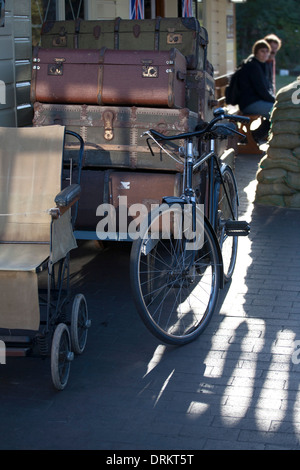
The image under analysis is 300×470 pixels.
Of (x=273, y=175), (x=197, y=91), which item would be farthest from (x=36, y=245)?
(x=273, y=175)

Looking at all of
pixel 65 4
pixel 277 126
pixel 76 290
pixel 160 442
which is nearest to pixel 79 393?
pixel 160 442

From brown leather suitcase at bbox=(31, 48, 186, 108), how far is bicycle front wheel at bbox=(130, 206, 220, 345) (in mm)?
983

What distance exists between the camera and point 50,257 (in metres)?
4.09

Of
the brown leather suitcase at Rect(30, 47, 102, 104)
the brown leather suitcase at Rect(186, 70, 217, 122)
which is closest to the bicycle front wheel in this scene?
the brown leather suitcase at Rect(30, 47, 102, 104)

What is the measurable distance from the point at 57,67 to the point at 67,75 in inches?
3.5

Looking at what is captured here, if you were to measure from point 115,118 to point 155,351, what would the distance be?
177 cm

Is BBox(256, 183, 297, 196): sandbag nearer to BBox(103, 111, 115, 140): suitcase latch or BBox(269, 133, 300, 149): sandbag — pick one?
BBox(269, 133, 300, 149): sandbag

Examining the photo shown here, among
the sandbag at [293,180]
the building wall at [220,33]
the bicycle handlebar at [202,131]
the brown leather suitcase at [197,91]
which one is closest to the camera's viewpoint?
the bicycle handlebar at [202,131]

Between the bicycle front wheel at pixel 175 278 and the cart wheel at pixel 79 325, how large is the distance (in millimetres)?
351

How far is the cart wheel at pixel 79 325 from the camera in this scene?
4.29 metres

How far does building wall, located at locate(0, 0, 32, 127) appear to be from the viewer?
6035mm

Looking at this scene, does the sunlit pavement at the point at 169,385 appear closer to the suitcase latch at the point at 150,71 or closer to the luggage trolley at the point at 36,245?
the luggage trolley at the point at 36,245

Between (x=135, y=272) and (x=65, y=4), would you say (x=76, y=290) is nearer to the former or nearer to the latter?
(x=135, y=272)

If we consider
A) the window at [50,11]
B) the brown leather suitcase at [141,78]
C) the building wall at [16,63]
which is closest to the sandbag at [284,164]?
the window at [50,11]
